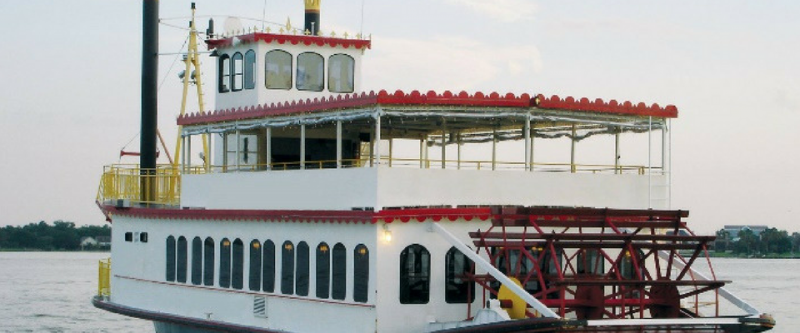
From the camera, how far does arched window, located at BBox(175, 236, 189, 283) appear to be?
70.1 feet

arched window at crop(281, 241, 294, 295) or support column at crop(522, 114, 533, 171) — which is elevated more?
support column at crop(522, 114, 533, 171)

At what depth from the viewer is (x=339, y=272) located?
17547mm

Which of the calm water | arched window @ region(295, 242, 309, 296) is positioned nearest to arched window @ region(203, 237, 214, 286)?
arched window @ region(295, 242, 309, 296)

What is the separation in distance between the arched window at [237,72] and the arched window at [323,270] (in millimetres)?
5710

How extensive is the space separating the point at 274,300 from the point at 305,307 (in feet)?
2.80

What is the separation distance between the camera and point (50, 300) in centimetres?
4819

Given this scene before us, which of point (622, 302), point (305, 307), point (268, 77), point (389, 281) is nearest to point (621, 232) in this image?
point (622, 302)

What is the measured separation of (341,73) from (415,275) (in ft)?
21.5

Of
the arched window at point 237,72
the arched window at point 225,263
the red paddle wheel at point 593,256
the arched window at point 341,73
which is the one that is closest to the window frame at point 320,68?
the arched window at point 341,73

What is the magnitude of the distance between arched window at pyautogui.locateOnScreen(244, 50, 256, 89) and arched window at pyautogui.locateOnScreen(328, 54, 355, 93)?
127 cm

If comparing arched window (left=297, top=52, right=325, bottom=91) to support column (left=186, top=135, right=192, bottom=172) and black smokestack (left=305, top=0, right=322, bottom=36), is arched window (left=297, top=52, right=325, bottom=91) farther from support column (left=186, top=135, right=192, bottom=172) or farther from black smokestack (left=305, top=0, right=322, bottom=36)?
black smokestack (left=305, top=0, right=322, bottom=36)

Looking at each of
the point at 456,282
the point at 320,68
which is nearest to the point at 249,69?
the point at 320,68

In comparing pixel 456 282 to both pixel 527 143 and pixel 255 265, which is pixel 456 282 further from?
pixel 255 265

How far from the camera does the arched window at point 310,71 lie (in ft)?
73.7
